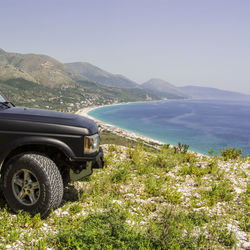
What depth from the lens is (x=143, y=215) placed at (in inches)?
148

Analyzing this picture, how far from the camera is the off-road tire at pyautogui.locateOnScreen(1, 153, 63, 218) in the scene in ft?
10.4

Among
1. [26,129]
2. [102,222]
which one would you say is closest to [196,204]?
[102,222]

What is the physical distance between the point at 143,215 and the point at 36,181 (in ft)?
6.75

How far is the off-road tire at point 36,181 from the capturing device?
3179 mm

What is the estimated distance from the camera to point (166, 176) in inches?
220

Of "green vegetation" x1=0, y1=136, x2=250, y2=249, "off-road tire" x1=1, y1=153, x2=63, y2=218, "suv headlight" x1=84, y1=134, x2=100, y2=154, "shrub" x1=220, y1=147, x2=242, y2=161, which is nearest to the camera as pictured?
"green vegetation" x1=0, y1=136, x2=250, y2=249

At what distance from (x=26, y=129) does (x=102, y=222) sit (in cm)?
197

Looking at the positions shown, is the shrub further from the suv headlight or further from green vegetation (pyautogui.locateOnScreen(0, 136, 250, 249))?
the suv headlight

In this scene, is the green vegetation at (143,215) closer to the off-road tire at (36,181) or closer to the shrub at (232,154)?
the off-road tire at (36,181)

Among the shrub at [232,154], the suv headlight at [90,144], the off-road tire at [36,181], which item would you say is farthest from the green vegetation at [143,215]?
the shrub at [232,154]

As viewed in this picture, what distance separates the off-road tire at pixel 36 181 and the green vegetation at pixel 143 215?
0.18m

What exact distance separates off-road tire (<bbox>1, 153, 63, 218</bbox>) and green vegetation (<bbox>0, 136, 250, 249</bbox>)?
18 centimetres

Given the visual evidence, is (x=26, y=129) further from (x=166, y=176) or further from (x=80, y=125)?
(x=166, y=176)

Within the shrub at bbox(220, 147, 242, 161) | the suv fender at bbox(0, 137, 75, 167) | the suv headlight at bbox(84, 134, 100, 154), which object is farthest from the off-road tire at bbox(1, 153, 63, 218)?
the shrub at bbox(220, 147, 242, 161)
